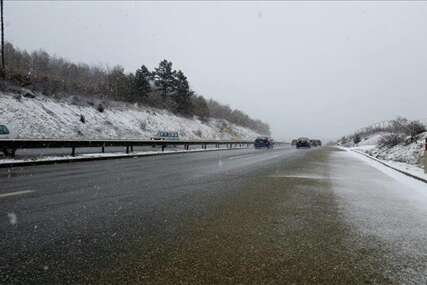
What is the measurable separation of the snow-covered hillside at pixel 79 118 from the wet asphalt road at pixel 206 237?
27.9 m

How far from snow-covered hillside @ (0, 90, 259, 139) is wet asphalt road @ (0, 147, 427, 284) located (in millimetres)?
27857

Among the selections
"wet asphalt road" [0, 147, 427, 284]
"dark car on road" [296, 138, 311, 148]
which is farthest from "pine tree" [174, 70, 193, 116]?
"wet asphalt road" [0, 147, 427, 284]

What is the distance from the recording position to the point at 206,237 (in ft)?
13.0

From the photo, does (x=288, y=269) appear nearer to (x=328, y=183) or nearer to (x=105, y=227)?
(x=105, y=227)

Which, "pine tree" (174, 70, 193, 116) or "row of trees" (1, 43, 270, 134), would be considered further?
"pine tree" (174, 70, 193, 116)

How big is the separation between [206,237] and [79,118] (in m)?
40.2

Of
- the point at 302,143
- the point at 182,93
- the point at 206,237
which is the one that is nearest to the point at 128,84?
the point at 182,93

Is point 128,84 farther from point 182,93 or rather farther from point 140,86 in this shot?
point 182,93

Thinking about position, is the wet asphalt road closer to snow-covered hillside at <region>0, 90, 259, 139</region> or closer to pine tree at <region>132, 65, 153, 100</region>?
snow-covered hillside at <region>0, 90, 259, 139</region>

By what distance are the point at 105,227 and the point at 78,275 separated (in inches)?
58.5

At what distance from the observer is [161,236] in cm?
393

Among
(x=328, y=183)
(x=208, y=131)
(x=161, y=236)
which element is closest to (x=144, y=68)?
(x=208, y=131)

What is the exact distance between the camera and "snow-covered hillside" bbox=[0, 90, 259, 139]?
3108 cm

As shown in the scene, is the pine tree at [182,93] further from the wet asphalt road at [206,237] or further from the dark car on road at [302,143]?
the wet asphalt road at [206,237]
